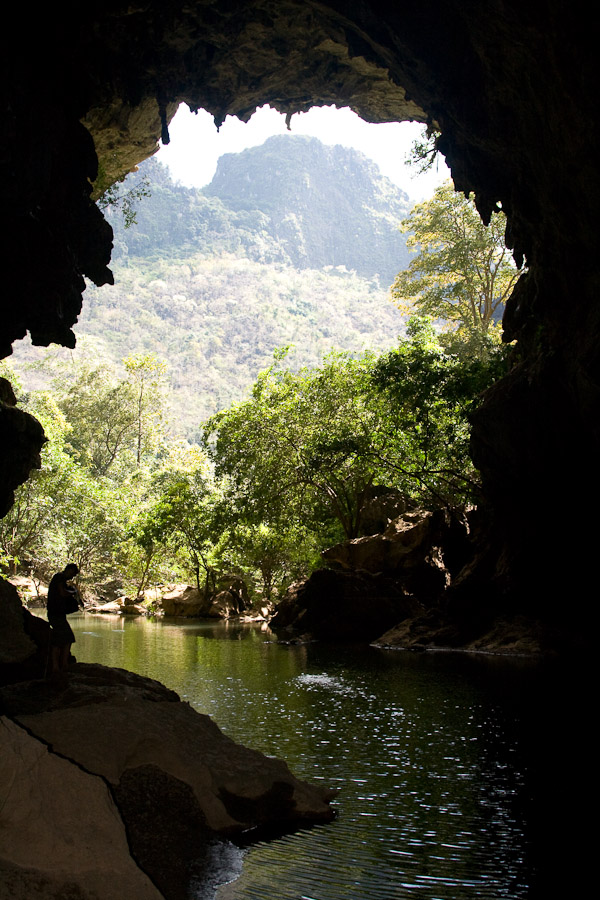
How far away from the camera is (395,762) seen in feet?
27.9

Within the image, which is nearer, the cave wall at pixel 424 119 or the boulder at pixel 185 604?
the cave wall at pixel 424 119

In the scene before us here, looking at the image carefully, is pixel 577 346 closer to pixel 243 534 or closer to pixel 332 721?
pixel 332 721

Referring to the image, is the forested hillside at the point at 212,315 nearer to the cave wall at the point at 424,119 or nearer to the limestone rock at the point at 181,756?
the cave wall at the point at 424,119

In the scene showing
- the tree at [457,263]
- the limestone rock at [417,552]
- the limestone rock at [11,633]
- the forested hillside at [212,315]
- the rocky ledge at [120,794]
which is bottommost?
the rocky ledge at [120,794]

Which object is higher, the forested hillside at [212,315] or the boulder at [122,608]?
the forested hillside at [212,315]

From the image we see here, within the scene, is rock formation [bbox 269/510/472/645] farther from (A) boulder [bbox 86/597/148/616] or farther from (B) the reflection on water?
(A) boulder [bbox 86/597/148/616]

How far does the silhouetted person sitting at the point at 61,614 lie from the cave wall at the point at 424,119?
6.25 meters

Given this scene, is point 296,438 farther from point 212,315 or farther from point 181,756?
point 212,315

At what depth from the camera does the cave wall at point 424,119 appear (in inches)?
441

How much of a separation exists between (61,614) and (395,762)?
4915 millimetres

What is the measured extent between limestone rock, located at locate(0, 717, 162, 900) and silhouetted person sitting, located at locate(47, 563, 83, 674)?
3.09 meters

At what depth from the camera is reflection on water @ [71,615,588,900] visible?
522 centimetres

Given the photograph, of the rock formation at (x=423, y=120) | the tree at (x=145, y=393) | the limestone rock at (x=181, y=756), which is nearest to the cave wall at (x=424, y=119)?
the rock formation at (x=423, y=120)

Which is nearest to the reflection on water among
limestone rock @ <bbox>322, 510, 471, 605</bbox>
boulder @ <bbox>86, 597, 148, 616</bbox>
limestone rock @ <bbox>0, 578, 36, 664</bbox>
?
limestone rock @ <bbox>0, 578, 36, 664</bbox>
